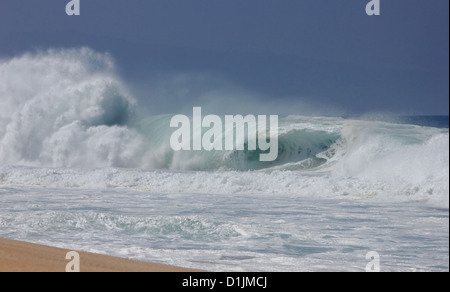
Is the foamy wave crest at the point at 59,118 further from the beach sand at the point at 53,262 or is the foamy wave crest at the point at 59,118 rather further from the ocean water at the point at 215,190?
the beach sand at the point at 53,262

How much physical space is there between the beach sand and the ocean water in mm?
536

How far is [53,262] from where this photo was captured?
3.09 meters

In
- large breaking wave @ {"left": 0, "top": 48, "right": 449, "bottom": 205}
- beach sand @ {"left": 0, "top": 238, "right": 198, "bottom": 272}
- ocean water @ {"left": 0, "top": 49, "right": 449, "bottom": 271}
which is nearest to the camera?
beach sand @ {"left": 0, "top": 238, "right": 198, "bottom": 272}

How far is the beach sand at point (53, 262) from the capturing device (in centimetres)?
292

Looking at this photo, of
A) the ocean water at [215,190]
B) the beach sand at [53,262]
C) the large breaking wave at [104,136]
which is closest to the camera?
the beach sand at [53,262]

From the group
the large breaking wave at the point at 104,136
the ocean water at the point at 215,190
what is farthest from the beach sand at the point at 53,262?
the large breaking wave at the point at 104,136

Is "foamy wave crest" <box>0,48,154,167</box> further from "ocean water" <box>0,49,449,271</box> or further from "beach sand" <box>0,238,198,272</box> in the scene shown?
"beach sand" <box>0,238,198,272</box>

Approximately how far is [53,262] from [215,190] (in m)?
7.43

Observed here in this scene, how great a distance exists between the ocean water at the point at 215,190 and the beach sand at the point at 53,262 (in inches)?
21.1

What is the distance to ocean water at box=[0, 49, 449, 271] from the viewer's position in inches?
158

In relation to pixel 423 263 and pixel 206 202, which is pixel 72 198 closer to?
pixel 206 202

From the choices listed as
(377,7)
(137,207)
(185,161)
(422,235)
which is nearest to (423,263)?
(422,235)

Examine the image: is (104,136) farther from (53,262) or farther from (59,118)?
(53,262)

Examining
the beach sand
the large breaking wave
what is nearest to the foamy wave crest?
the large breaking wave
